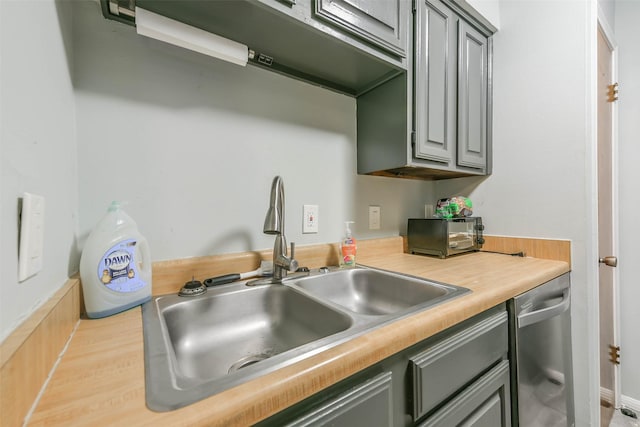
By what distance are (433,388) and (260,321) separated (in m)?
0.50

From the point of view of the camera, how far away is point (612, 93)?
59.7 inches

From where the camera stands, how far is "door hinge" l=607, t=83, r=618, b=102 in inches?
59.1

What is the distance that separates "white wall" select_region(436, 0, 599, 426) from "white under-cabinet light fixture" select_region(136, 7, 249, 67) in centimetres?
137

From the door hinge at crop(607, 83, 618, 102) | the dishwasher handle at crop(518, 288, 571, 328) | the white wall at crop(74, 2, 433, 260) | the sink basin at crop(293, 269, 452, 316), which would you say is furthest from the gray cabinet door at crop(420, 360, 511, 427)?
the door hinge at crop(607, 83, 618, 102)

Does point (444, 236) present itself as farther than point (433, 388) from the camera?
Yes

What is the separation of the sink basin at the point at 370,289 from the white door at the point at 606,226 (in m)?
1.09

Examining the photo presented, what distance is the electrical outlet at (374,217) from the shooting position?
1329 millimetres

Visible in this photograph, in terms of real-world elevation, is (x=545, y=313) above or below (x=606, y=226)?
below

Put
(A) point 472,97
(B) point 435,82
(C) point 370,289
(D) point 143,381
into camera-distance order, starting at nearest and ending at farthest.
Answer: (D) point 143,381 < (C) point 370,289 < (B) point 435,82 < (A) point 472,97

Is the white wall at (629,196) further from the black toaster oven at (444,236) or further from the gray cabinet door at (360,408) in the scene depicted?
the gray cabinet door at (360,408)

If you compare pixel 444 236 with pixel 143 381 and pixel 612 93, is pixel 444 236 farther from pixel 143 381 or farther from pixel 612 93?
pixel 612 93

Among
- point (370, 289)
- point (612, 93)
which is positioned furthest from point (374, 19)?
point (612, 93)

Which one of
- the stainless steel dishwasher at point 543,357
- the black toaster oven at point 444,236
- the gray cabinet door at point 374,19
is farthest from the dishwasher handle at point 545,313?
the gray cabinet door at point 374,19

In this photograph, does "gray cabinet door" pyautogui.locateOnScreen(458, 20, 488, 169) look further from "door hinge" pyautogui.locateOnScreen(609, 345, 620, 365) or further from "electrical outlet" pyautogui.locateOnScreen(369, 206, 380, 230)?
"door hinge" pyautogui.locateOnScreen(609, 345, 620, 365)
